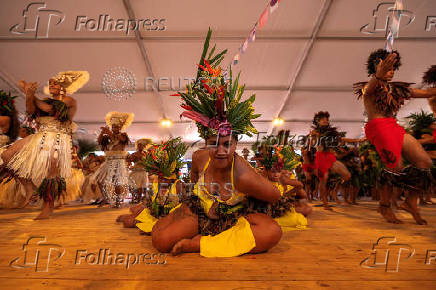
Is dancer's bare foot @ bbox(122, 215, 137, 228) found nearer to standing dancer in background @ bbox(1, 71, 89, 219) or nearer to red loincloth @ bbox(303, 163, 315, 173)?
standing dancer in background @ bbox(1, 71, 89, 219)

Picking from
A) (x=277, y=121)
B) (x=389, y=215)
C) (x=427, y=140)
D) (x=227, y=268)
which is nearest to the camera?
(x=227, y=268)

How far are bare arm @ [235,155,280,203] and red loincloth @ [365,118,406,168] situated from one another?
1.67 meters

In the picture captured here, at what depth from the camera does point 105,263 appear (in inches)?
51.5

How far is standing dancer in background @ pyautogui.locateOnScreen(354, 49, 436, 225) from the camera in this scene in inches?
96.2

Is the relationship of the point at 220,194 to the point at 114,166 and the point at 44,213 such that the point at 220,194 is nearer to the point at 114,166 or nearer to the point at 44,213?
the point at 44,213

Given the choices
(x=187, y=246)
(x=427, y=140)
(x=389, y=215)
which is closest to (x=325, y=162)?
(x=427, y=140)

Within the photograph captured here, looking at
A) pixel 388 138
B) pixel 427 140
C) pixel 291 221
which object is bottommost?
pixel 291 221

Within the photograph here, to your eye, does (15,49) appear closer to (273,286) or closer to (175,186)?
(175,186)

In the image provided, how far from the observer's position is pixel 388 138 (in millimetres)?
2477

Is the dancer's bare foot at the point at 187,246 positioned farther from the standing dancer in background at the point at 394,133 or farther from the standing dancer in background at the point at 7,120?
the standing dancer in background at the point at 7,120

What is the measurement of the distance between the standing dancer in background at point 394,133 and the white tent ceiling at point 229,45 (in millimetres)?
2771

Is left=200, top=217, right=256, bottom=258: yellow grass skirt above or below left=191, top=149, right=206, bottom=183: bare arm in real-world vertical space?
below

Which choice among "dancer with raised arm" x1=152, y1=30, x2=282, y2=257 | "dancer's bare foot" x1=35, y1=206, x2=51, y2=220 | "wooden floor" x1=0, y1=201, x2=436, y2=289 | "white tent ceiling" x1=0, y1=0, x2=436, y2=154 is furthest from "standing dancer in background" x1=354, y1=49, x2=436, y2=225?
"dancer's bare foot" x1=35, y1=206, x2=51, y2=220

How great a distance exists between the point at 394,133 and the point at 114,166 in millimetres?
4426
